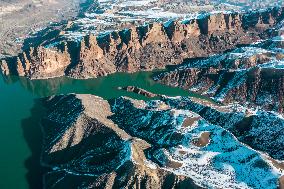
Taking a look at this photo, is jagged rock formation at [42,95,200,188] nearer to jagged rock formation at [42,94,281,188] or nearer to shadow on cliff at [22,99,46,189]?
jagged rock formation at [42,94,281,188]

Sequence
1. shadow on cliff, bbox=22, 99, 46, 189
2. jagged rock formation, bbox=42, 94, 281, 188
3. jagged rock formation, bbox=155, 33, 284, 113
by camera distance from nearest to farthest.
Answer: jagged rock formation, bbox=42, 94, 281, 188 → shadow on cliff, bbox=22, 99, 46, 189 → jagged rock formation, bbox=155, 33, 284, 113

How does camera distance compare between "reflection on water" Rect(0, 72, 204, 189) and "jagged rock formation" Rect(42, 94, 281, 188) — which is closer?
"jagged rock formation" Rect(42, 94, 281, 188)

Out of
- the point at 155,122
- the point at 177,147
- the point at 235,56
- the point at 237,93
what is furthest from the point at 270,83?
the point at 177,147

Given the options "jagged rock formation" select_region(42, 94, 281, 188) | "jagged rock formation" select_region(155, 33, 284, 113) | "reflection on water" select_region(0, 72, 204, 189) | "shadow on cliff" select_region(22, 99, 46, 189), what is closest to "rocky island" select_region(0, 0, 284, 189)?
"jagged rock formation" select_region(42, 94, 281, 188)

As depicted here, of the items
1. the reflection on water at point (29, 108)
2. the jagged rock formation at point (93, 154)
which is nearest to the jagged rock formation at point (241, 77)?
the reflection on water at point (29, 108)

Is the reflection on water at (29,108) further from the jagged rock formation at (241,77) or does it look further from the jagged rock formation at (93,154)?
the jagged rock formation at (241,77)

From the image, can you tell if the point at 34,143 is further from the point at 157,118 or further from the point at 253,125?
the point at 253,125

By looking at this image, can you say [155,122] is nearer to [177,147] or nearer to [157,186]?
[177,147]
